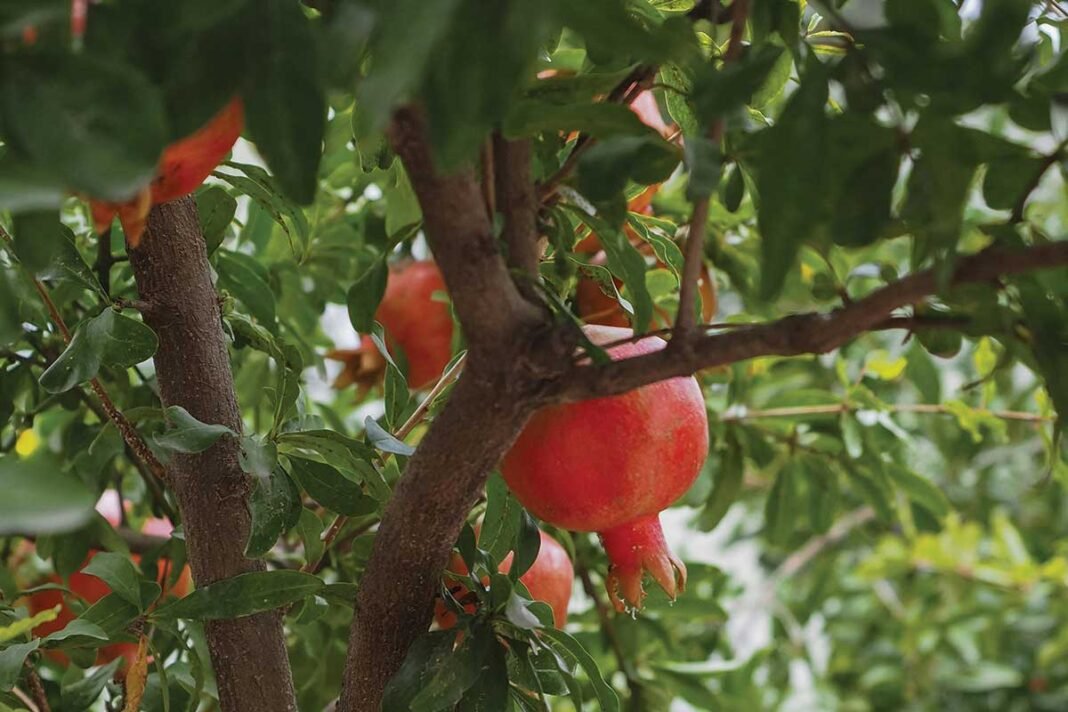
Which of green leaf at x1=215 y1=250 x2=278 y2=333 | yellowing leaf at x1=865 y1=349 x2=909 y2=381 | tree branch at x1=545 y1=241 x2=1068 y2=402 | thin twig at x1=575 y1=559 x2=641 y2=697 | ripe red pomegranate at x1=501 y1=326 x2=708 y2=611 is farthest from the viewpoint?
yellowing leaf at x1=865 y1=349 x2=909 y2=381

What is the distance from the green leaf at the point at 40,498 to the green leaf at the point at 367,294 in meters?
0.25

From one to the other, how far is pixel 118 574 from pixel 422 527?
0.18m

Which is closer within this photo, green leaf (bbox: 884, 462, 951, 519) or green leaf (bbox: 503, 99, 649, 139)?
green leaf (bbox: 503, 99, 649, 139)

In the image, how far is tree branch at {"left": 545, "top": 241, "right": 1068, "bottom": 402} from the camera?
0.38m

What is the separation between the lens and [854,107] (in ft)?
1.32

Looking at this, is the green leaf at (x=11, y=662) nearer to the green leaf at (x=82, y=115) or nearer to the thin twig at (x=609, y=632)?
the green leaf at (x=82, y=115)

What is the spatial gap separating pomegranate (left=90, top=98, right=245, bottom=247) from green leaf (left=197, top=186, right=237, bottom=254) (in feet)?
0.74

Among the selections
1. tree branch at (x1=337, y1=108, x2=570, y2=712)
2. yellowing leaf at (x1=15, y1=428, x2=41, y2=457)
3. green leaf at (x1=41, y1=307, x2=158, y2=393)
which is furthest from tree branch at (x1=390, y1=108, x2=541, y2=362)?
yellowing leaf at (x1=15, y1=428, x2=41, y2=457)

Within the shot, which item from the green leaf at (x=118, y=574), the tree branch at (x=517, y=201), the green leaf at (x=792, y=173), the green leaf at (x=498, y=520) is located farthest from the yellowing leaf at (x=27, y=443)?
the green leaf at (x=792, y=173)

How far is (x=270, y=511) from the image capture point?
0.55 m

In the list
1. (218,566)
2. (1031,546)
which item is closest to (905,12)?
(218,566)

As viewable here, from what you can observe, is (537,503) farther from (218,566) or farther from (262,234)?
(262,234)

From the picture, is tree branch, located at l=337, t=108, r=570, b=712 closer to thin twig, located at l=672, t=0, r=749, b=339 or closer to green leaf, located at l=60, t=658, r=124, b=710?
thin twig, located at l=672, t=0, r=749, b=339

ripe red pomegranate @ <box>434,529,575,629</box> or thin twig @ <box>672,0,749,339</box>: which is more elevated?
thin twig @ <box>672,0,749,339</box>
